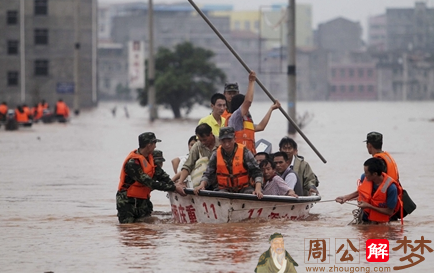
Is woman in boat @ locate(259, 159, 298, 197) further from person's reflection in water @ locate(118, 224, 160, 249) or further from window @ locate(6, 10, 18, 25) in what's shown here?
window @ locate(6, 10, 18, 25)

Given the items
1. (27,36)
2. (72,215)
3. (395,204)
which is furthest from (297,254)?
(27,36)

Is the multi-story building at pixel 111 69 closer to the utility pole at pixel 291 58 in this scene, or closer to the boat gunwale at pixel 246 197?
the utility pole at pixel 291 58

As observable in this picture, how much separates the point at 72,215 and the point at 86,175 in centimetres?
694

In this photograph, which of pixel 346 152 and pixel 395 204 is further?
pixel 346 152

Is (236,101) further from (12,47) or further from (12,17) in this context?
(12,47)

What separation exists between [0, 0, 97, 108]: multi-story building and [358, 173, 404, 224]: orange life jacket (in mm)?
68444

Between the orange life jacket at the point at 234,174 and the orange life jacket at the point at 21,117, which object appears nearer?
the orange life jacket at the point at 234,174

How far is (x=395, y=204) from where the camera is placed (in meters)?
11.5

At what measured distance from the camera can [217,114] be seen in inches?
504

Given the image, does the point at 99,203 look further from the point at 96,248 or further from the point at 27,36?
the point at 27,36

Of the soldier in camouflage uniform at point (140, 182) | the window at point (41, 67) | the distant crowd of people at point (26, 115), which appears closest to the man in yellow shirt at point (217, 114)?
the soldier in camouflage uniform at point (140, 182)

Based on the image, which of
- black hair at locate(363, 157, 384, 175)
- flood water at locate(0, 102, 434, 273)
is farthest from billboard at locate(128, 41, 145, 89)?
black hair at locate(363, 157, 384, 175)

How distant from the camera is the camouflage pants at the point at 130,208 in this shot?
12477 millimetres

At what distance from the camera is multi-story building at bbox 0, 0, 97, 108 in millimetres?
78625
